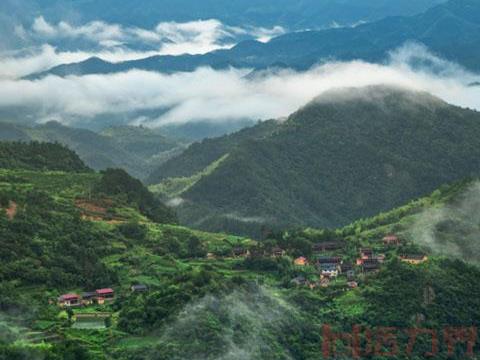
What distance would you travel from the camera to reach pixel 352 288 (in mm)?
86562

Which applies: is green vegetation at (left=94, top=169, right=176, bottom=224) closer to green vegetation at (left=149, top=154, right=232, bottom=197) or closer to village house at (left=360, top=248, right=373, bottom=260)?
village house at (left=360, top=248, right=373, bottom=260)

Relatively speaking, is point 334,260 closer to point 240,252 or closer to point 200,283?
point 240,252

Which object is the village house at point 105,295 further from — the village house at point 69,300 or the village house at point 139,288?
the village house at point 69,300

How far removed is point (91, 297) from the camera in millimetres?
81500

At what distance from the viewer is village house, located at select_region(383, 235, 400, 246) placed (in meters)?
99.9

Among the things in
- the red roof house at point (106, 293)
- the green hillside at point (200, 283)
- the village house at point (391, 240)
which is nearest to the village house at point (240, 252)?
the green hillside at point (200, 283)

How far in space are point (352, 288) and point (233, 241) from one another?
20674 millimetres

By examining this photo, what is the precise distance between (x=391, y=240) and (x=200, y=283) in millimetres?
27486

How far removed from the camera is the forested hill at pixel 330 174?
17138cm

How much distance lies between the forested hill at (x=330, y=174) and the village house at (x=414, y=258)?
66124 millimetres

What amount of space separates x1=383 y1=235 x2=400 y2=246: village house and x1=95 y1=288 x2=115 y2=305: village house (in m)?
28.3

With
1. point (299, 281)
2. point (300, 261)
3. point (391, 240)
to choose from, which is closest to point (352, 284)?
point (299, 281)

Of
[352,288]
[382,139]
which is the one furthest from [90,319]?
[382,139]

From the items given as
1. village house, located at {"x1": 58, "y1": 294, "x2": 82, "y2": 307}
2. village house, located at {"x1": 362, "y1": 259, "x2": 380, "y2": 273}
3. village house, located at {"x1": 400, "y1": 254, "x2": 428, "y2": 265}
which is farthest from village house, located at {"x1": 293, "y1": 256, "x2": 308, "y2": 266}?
village house, located at {"x1": 58, "y1": 294, "x2": 82, "y2": 307}
